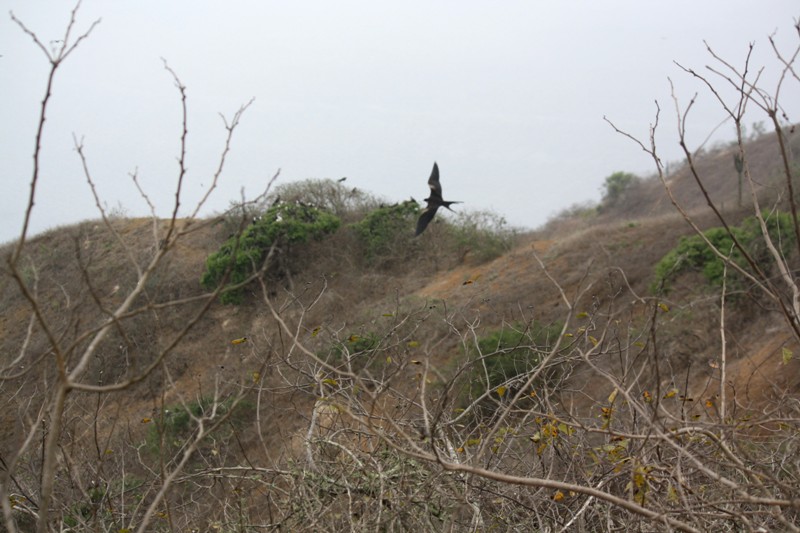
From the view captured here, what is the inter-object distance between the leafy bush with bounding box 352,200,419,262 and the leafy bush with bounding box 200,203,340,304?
0.81 meters

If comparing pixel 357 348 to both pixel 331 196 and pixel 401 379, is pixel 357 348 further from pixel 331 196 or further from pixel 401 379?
pixel 331 196

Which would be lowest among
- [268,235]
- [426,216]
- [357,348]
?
[357,348]

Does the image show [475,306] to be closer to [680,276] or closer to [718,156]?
[680,276]

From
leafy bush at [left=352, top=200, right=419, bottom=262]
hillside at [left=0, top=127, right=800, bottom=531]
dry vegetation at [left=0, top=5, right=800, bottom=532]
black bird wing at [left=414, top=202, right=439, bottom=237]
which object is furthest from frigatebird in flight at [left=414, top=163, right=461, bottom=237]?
leafy bush at [left=352, top=200, right=419, bottom=262]

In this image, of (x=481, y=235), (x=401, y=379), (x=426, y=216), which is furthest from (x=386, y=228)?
(x=426, y=216)

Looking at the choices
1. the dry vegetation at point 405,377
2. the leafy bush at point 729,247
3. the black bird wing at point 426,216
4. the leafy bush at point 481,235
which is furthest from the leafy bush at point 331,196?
the black bird wing at point 426,216

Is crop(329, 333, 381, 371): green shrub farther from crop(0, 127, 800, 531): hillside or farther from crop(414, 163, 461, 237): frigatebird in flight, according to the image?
crop(414, 163, 461, 237): frigatebird in flight

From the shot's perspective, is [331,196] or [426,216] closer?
[426,216]

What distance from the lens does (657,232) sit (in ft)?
44.8

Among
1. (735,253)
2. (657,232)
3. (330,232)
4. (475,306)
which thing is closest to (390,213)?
(330,232)

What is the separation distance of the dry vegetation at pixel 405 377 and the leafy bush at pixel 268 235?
0.25 m

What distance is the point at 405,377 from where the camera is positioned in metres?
7.11

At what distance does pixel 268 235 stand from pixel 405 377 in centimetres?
980

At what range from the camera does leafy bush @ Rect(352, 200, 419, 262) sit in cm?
1673
